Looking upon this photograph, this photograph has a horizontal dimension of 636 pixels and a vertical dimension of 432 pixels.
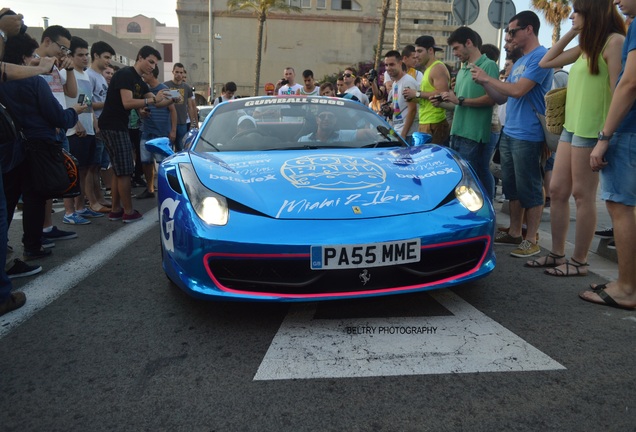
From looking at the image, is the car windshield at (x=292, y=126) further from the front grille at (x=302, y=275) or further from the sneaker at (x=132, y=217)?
the sneaker at (x=132, y=217)

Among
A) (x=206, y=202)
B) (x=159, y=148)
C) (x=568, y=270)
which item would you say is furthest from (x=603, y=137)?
(x=159, y=148)

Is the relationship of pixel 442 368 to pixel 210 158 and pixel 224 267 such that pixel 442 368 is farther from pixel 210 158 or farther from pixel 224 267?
pixel 210 158

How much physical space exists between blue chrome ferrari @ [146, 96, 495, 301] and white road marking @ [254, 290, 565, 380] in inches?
7.3

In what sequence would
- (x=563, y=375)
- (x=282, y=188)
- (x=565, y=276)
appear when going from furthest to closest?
(x=565, y=276)
(x=282, y=188)
(x=563, y=375)

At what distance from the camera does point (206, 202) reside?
2643mm

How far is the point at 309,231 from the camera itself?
2.45 m

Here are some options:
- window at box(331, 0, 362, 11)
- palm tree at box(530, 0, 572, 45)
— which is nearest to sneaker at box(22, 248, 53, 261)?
palm tree at box(530, 0, 572, 45)

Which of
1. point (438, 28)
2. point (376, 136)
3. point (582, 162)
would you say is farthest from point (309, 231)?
point (438, 28)

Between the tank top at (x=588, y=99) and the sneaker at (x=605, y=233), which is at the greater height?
the tank top at (x=588, y=99)

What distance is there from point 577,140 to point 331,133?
1638mm

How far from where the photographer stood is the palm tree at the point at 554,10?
88.3 feet

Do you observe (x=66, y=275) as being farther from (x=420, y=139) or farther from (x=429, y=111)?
(x=429, y=111)

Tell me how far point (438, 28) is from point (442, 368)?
68.0 metres

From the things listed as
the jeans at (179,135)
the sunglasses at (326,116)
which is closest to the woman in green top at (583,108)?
the sunglasses at (326,116)
